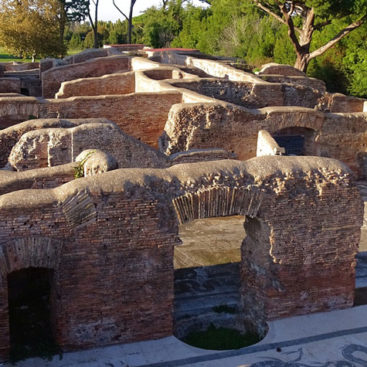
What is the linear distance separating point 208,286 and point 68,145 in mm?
3243

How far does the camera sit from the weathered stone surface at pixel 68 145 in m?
9.20

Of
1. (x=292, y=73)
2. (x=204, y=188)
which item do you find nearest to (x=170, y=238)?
(x=204, y=188)

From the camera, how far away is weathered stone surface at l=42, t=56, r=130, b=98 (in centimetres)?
1852

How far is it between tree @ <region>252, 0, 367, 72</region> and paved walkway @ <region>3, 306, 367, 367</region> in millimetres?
16768

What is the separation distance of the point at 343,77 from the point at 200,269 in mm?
18015

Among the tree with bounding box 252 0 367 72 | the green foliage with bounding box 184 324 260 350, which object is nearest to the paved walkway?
the green foliage with bounding box 184 324 260 350

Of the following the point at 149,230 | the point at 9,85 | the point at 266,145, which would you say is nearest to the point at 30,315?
the point at 149,230

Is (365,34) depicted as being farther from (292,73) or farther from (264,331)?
(264,331)

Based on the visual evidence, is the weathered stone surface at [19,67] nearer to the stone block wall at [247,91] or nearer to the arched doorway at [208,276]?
the stone block wall at [247,91]

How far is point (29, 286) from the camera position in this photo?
7664mm

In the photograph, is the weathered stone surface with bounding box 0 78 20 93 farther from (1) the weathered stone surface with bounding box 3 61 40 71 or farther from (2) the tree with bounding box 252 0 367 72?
(2) the tree with bounding box 252 0 367 72

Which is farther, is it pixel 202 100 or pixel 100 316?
pixel 202 100

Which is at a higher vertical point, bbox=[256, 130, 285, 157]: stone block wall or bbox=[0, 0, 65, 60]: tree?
bbox=[0, 0, 65, 60]: tree

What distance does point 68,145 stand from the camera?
9.34m
